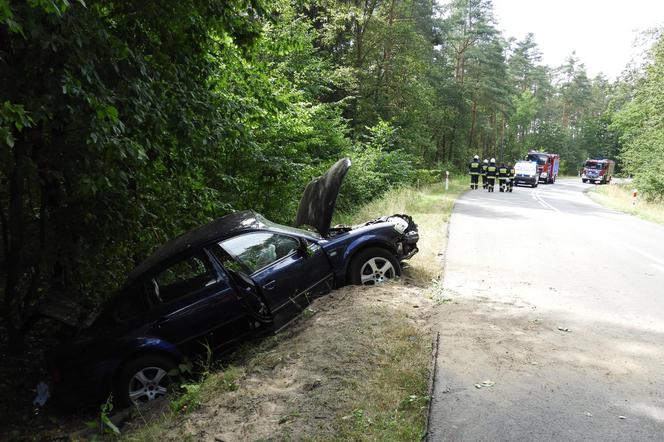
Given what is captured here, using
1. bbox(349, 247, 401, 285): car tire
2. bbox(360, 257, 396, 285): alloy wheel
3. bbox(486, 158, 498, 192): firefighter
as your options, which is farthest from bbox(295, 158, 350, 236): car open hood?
bbox(486, 158, 498, 192): firefighter

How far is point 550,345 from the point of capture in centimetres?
446

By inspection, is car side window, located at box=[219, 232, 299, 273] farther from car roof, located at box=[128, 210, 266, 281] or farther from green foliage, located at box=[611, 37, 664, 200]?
green foliage, located at box=[611, 37, 664, 200]

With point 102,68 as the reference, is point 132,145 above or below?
below

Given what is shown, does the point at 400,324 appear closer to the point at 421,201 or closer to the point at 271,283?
the point at 271,283

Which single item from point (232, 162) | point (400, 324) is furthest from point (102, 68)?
point (232, 162)

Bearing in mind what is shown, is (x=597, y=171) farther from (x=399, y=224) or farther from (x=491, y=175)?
(x=399, y=224)

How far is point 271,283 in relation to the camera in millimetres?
5238

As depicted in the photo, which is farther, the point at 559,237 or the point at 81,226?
the point at 559,237

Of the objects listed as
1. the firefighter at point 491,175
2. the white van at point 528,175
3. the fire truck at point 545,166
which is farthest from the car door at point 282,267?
the fire truck at point 545,166

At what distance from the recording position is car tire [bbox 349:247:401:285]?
6.24m

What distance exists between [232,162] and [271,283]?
508 cm

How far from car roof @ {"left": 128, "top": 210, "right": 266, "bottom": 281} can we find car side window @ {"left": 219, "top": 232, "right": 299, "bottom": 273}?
0.10 meters

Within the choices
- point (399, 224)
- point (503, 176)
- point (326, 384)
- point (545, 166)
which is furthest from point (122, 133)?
point (545, 166)

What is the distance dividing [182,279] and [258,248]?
910mm
